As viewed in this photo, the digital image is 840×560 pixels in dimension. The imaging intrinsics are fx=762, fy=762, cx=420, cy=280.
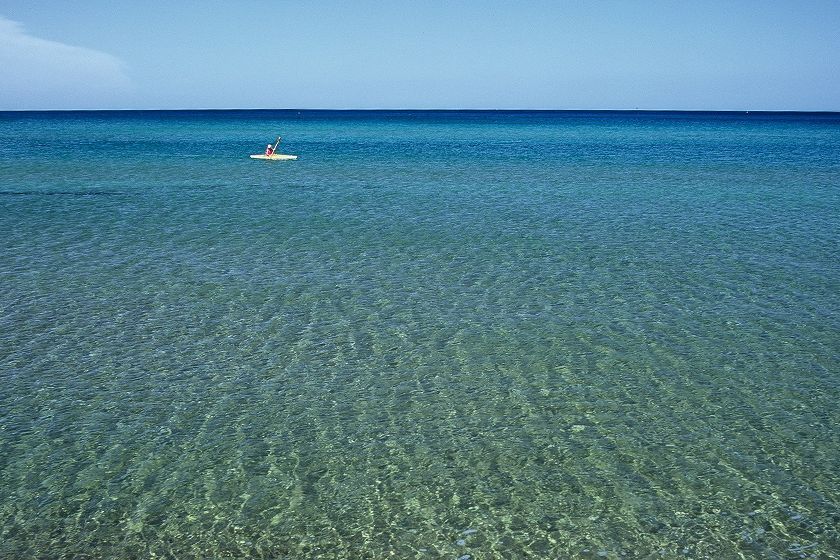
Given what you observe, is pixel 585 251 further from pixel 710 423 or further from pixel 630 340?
pixel 710 423

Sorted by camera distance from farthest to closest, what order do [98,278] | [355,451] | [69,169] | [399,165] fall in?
1. [399,165]
2. [69,169]
3. [98,278]
4. [355,451]

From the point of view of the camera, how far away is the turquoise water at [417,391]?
21.8 feet

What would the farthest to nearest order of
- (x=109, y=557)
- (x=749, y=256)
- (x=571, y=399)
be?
(x=749, y=256)
(x=571, y=399)
(x=109, y=557)

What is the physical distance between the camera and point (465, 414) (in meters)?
8.88

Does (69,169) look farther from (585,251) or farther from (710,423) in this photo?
(710,423)

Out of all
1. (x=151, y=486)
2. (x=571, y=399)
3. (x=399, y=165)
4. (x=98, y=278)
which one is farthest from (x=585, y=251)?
(x=399, y=165)

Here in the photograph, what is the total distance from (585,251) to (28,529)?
551 inches

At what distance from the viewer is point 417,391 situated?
31.3ft

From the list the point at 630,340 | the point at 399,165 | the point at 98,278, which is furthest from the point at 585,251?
the point at 399,165

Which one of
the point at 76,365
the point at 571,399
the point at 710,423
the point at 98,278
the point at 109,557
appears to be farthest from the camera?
the point at 98,278

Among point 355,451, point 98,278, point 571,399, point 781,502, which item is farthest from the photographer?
point 98,278

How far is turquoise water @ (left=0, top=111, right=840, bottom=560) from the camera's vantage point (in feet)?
21.8

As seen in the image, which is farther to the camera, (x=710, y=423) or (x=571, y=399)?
(x=571, y=399)

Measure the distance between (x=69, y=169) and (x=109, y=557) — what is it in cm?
3694
